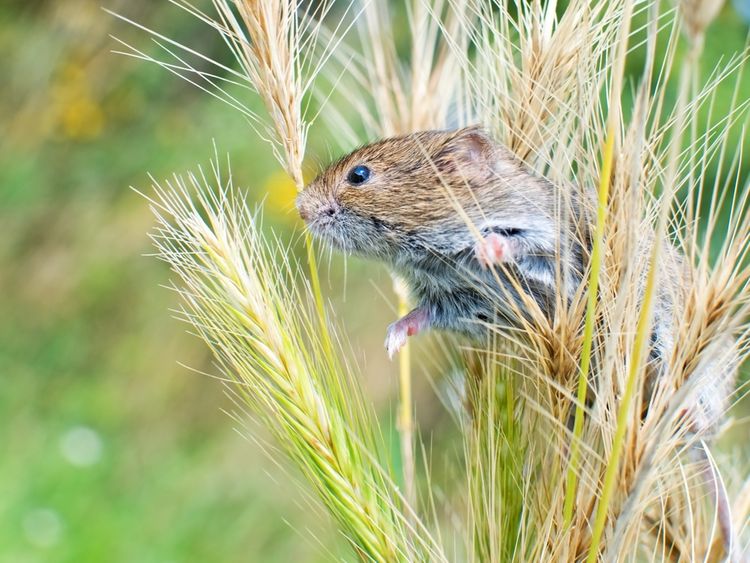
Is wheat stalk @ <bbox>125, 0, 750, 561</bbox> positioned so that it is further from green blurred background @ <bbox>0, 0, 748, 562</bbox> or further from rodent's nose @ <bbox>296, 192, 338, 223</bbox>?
green blurred background @ <bbox>0, 0, 748, 562</bbox>

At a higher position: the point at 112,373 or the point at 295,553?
the point at 112,373

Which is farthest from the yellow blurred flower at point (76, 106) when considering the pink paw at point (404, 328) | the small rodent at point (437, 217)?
the pink paw at point (404, 328)

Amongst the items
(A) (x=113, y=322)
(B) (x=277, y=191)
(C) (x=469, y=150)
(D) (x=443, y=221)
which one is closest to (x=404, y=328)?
(D) (x=443, y=221)

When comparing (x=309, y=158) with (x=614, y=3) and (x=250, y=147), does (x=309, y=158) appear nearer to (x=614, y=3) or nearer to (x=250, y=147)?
Result: (x=614, y=3)

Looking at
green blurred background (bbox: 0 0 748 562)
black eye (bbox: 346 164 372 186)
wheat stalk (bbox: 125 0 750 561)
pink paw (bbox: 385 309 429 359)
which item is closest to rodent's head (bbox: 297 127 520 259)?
black eye (bbox: 346 164 372 186)

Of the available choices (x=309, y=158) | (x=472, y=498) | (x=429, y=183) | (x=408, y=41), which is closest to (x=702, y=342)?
(x=472, y=498)

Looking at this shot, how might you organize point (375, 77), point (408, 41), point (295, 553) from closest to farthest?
point (375, 77), point (295, 553), point (408, 41)

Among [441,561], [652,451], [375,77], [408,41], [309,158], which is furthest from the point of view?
[408,41]
